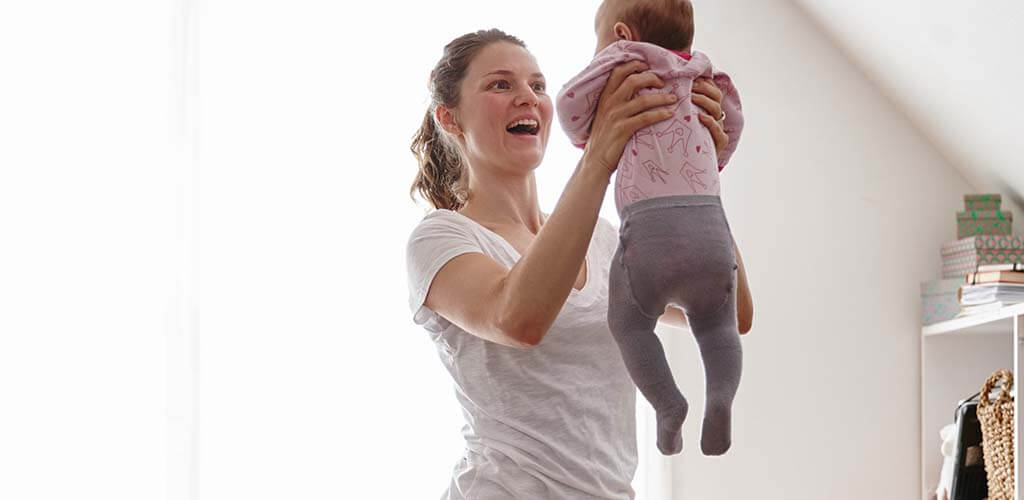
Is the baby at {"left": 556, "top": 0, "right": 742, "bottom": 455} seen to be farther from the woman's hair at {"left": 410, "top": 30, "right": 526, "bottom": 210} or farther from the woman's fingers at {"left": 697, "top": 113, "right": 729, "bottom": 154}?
Result: the woman's hair at {"left": 410, "top": 30, "right": 526, "bottom": 210}

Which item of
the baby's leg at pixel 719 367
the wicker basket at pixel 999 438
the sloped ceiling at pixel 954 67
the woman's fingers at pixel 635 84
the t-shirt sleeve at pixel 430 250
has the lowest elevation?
the wicker basket at pixel 999 438

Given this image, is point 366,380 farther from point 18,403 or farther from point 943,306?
point 943,306

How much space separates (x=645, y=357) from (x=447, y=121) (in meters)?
0.57

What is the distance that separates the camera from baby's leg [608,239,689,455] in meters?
1.30

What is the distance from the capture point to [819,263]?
130 inches

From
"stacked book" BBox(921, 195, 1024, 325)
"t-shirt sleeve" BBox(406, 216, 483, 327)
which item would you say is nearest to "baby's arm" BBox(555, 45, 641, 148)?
"t-shirt sleeve" BBox(406, 216, 483, 327)

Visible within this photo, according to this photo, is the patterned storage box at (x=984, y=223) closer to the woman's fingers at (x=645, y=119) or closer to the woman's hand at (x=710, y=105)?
the woman's hand at (x=710, y=105)

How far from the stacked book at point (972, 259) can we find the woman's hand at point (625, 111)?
169 centimetres

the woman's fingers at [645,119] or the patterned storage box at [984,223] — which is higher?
the woman's fingers at [645,119]

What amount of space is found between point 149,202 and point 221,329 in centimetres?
39

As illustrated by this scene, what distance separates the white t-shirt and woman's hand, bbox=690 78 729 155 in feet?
0.88

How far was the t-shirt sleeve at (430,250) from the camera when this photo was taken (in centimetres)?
147

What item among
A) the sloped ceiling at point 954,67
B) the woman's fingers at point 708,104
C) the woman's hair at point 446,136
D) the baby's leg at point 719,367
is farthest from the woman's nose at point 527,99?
the sloped ceiling at point 954,67

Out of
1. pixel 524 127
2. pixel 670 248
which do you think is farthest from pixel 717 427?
pixel 524 127
